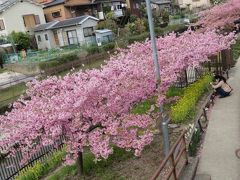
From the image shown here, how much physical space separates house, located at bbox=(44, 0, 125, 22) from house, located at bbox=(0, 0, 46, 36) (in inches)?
92.5

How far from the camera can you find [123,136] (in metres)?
10.1

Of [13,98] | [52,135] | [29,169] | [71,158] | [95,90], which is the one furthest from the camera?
[13,98]

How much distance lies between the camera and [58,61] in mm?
35812

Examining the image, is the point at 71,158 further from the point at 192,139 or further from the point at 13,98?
the point at 13,98

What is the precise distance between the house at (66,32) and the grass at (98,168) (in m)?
38.2

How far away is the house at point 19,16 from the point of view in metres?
47.9

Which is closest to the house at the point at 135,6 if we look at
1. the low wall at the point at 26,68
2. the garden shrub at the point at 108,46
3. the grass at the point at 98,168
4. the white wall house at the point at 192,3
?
the white wall house at the point at 192,3

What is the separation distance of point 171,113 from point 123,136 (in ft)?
14.4

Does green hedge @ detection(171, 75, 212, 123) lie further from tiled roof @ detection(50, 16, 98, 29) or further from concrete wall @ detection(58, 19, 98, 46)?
concrete wall @ detection(58, 19, 98, 46)

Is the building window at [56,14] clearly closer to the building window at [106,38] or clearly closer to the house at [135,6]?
the building window at [106,38]

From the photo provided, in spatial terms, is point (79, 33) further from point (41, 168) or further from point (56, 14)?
point (41, 168)

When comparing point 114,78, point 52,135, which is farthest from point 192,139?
point 52,135

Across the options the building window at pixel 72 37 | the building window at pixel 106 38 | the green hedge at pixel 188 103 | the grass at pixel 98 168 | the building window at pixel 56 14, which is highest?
the building window at pixel 56 14

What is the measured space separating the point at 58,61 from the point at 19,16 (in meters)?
17.8
